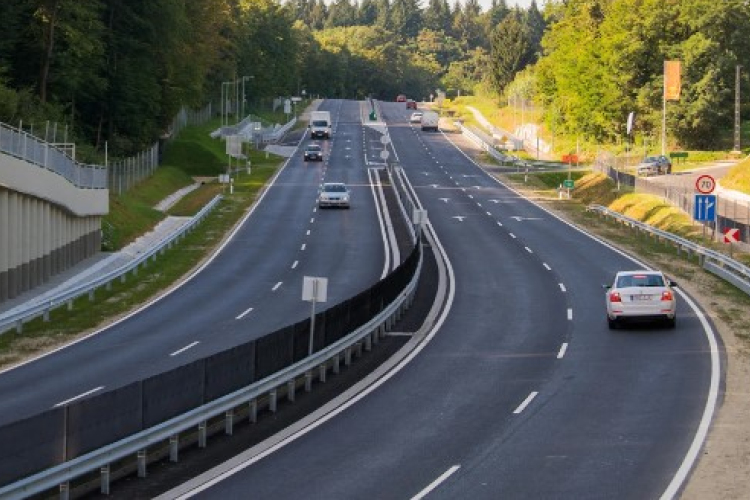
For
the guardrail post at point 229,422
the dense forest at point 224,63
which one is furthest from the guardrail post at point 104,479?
the dense forest at point 224,63

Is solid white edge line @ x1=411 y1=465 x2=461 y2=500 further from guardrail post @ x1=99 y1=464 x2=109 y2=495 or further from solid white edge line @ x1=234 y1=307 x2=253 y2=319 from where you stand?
solid white edge line @ x1=234 y1=307 x2=253 y2=319

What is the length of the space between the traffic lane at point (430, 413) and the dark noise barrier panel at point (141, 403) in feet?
5.02

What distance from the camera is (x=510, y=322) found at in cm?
3544

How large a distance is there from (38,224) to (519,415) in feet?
86.6

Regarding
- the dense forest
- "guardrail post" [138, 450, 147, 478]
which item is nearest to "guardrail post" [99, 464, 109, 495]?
"guardrail post" [138, 450, 147, 478]

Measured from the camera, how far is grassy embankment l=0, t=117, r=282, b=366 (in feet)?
117

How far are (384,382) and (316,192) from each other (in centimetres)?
6036

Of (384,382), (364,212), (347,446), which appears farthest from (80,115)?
(347,446)

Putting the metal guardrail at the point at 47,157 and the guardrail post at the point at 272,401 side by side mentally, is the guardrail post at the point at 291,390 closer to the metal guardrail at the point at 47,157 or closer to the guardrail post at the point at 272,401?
the guardrail post at the point at 272,401

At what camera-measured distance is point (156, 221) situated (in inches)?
2655

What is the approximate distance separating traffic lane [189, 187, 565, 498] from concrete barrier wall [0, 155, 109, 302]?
14.3 meters

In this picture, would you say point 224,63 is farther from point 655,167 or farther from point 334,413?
point 334,413

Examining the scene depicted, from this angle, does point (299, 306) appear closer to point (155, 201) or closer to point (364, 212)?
point (364, 212)

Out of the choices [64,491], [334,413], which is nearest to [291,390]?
[334,413]
